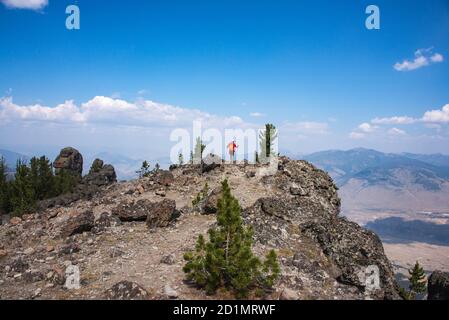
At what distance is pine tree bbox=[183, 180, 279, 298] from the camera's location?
1493 centimetres

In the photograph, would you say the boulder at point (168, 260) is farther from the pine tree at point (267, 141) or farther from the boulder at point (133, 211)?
the pine tree at point (267, 141)

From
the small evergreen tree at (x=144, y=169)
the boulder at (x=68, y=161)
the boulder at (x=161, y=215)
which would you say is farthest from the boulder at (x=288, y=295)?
the boulder at (x=68, y=161)

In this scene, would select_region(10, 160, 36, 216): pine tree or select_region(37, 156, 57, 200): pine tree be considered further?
select_region(37, 156, 57, 200): pine tree

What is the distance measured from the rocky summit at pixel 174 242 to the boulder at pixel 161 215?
8 cm

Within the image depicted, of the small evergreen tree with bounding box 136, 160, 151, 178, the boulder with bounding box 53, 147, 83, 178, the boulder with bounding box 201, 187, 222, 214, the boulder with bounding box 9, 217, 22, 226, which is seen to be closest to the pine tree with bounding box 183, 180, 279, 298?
the boulder with bounding box 201, 187, 222, 214

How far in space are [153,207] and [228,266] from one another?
42.3 feet

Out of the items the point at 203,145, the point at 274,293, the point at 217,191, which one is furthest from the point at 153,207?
the point at 203,145

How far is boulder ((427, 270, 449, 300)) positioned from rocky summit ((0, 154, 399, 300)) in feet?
30.4

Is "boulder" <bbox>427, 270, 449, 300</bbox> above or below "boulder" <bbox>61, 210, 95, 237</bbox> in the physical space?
below

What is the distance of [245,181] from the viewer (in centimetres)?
3400

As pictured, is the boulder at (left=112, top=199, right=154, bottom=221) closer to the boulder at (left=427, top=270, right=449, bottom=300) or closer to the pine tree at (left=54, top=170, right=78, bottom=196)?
the pine tree at (left=54, top=170, right=78, bottom=196)

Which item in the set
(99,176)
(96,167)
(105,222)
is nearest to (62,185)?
(99,176)

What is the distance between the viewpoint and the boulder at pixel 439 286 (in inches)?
1085

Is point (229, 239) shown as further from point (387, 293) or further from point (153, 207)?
point (153, 207)
